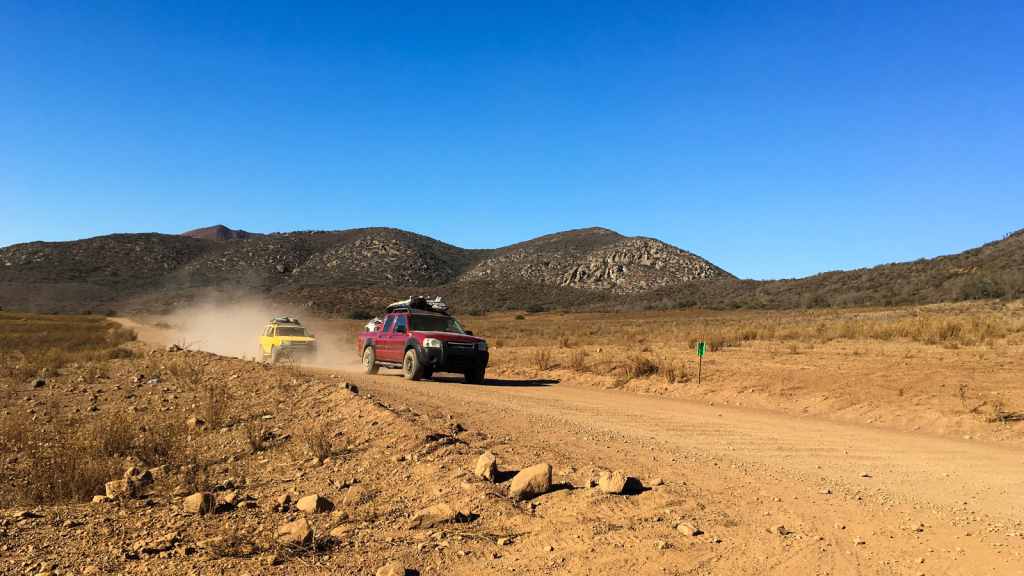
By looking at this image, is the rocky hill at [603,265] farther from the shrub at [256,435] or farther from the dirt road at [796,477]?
the shrub at [256,435]

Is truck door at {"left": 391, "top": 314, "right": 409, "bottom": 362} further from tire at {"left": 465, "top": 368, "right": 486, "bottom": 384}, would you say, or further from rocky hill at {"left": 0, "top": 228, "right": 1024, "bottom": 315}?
rocky hill at {"left": 0, "top": 228, "right": 1024, "bottom": 315}

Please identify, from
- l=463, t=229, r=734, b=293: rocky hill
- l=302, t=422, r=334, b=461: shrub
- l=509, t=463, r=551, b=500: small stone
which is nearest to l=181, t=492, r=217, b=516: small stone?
l=302, t=422, r=334, b=461: shrub

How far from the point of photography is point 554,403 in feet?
40.4

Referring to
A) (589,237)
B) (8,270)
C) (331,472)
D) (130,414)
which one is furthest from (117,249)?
(331,472)

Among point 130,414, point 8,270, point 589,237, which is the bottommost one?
point 130,414

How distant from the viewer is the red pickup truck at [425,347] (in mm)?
15711

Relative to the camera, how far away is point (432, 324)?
1691cm

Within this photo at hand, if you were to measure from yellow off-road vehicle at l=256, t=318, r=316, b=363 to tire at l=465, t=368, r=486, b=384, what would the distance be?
→ 6.96m

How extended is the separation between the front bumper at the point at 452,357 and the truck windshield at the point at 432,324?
93cm

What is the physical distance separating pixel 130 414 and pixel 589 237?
99743mm

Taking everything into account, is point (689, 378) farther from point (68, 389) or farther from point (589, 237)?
point (589, 237)

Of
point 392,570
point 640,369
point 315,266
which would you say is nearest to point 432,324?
point 640,369

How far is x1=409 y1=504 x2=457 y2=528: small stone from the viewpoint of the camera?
16.6 feet

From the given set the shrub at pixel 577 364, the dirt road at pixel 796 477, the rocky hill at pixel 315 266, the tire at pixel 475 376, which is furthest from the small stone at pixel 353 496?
the rocky hill at pixel 315 266
